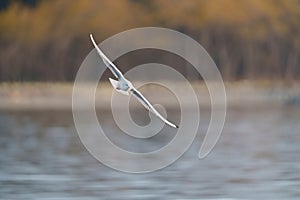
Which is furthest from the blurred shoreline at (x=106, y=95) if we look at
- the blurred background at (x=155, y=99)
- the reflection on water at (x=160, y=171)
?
the reflection on water at (x=160, y=171)

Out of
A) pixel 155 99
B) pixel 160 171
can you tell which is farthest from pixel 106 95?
pixel 160 171

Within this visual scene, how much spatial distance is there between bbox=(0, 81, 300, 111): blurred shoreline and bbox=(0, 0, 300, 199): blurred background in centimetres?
8

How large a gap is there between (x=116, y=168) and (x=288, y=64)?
3533cm

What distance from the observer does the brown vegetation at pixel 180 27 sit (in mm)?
51594

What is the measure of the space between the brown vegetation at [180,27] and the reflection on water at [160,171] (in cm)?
2651

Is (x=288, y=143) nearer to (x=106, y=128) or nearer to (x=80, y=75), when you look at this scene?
(x=106, y=128)

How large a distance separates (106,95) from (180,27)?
11.3 m

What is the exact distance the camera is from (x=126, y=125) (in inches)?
1093


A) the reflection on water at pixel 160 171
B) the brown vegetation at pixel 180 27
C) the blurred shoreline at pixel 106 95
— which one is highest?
the brown vegetation at pixel 180 27

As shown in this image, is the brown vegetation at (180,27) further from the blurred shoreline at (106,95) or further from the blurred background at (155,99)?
the blurred shoreline at (106,95)

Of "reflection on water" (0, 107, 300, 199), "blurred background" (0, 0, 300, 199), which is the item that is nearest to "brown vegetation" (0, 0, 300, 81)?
"blurred background" (0, 0, 300, 199)

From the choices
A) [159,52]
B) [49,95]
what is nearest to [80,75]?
[159,52]

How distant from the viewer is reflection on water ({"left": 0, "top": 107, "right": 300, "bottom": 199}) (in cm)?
1386

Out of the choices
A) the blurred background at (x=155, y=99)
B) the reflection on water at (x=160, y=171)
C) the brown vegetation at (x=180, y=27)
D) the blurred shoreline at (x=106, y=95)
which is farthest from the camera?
the brown vegetation at (x=180, y=27)
